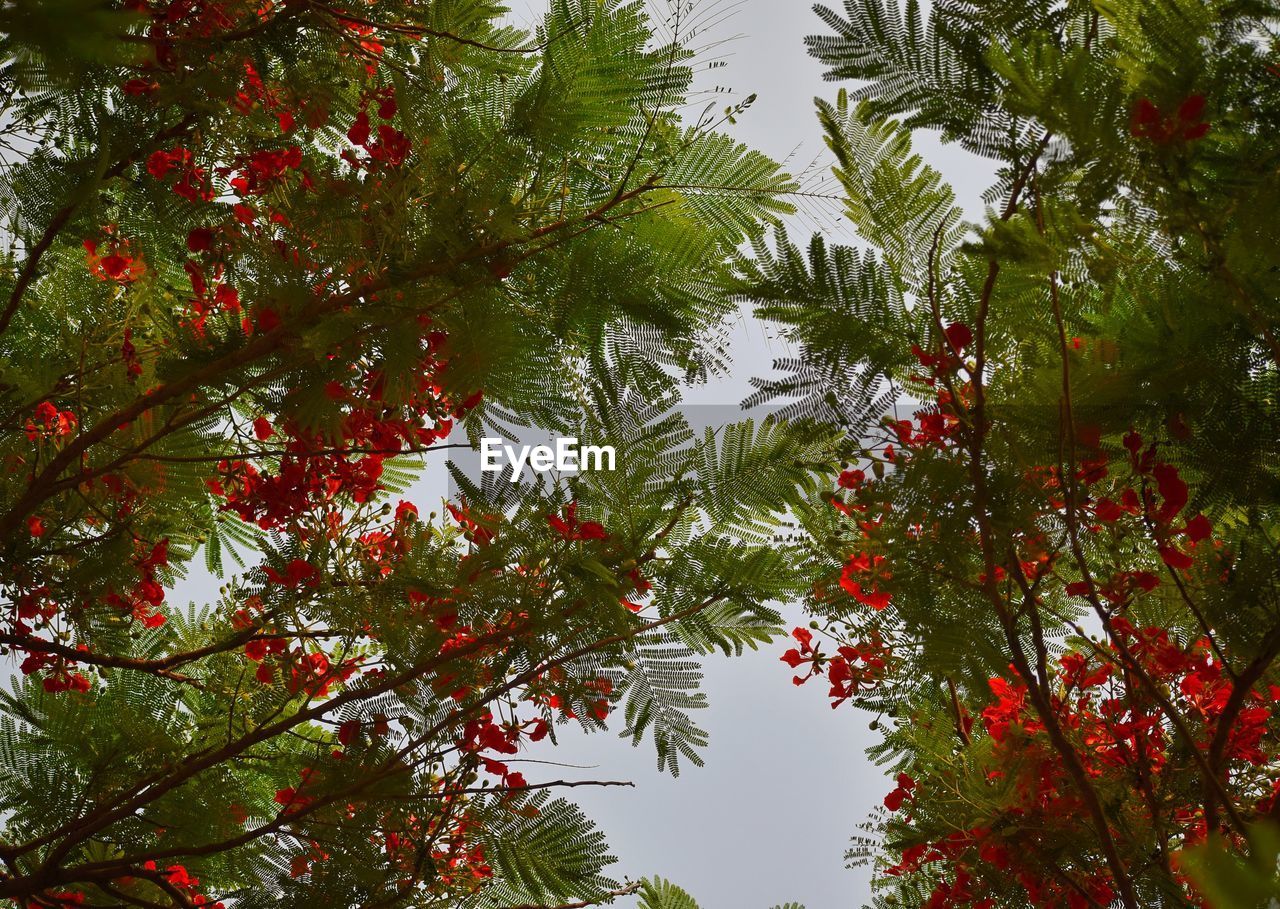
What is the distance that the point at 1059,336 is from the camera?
5.66ft

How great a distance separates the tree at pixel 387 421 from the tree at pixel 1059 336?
0.49 m

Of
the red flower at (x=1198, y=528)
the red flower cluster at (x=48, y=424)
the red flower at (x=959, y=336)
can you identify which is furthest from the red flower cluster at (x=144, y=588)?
the red flower at (x=1198, y=528)

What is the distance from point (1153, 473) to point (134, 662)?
8.34 ft

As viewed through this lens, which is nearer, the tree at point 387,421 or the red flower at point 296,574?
the tree at point 387,421

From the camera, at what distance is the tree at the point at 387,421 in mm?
2346

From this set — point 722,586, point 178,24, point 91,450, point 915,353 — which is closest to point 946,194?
point 915,353

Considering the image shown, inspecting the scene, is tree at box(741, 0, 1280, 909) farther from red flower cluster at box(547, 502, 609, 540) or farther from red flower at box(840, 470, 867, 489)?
red flower cluster at box(547, 502, 609, 540)

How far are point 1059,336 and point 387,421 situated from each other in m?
1.91

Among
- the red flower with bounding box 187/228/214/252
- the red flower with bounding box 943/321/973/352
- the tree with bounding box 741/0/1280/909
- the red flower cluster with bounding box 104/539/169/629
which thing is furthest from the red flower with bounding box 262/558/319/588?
the red flower with bounding box 943/321/973/352

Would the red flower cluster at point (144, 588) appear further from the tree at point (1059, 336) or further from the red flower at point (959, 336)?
the red flower at point (959, 336)

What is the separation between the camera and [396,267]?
2.23 metres

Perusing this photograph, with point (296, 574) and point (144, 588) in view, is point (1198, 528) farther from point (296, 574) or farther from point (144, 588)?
point (144, 588)

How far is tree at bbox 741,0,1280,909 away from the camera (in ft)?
4.83

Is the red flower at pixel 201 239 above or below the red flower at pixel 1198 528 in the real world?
above
